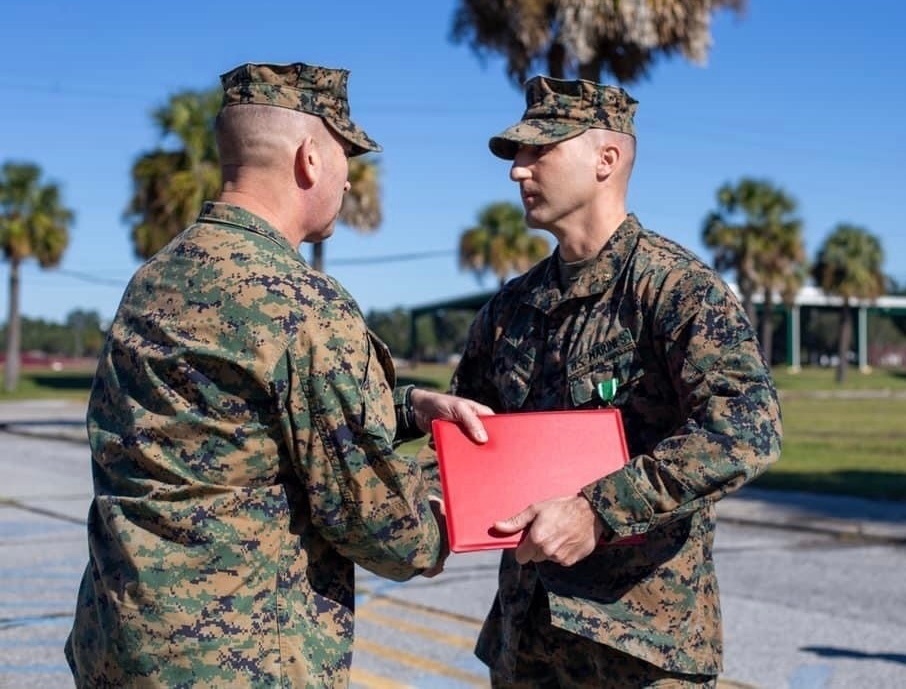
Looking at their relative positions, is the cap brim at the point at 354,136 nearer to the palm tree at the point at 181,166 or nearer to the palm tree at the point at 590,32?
the palm tree at the point at 590,32

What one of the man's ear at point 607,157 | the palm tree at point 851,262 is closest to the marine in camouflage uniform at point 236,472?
the man's ear at point 607,157

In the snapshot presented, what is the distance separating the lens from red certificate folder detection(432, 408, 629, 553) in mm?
2689

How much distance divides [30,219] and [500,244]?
50.9 ft

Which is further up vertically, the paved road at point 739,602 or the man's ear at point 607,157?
the man's ear at point 607,157

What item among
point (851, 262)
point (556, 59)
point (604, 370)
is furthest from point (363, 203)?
point (851, 262)

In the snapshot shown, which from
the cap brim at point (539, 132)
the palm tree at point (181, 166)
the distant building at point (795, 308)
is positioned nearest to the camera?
the cap brim at point (539, 132)

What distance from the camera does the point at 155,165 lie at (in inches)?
1014

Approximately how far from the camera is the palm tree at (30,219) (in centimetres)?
4262

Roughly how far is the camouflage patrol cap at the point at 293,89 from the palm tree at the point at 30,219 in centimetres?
4207

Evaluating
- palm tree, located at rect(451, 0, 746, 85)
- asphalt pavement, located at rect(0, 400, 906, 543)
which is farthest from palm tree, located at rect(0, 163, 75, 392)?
asphalt pavement, located at rect(0, 400, 906, 543)

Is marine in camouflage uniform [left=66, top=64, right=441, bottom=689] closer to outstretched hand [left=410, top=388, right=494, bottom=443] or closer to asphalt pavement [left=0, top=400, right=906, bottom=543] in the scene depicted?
outstretched hand [left=410, top=388, right=494, bottom=443]

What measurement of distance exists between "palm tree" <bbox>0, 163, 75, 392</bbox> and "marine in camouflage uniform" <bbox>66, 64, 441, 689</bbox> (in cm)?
4222

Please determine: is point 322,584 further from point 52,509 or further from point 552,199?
point 52,509

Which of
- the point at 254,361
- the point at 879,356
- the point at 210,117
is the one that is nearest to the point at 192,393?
the point at 254,361
